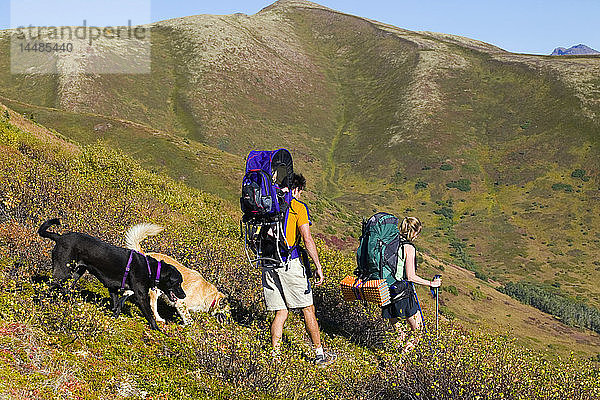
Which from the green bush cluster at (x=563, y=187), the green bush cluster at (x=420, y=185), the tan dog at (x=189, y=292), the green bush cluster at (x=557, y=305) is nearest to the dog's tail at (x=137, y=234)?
the tan dog at (x=189, y=292)

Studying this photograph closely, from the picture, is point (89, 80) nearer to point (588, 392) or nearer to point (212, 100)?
point (212, 100)

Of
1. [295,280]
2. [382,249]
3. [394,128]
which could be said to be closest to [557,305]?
[382,249]

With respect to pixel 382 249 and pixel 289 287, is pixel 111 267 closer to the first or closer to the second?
pixel 289 287

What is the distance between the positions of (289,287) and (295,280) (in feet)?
0.38

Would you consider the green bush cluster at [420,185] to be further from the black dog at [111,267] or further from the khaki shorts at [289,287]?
the black dog at [111,267]

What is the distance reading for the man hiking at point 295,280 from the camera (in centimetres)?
566

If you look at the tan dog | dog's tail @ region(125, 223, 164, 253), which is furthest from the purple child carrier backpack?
dog's tail @ region(125, 223, 164, 253)

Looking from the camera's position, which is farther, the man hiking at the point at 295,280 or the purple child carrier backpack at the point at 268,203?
the man hiking at the point at 295,280

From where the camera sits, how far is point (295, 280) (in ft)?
19.0

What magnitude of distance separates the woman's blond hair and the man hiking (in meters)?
1.34

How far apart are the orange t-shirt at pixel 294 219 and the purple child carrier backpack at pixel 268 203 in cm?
6

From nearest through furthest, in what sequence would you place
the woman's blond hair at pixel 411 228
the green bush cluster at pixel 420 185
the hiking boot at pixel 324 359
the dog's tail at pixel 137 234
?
the hiking boot at pixel 324 359 < the woman's blond hair at pixel 411 228 < the dog's tail at pixel 137 234 < the green bush cluster at pixel 420 185

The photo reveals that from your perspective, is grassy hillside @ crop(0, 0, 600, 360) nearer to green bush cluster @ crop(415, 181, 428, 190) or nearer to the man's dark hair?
green bush cluster @ crop(415, 181, 428, 190)

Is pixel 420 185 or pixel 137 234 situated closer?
pixel 137 234
